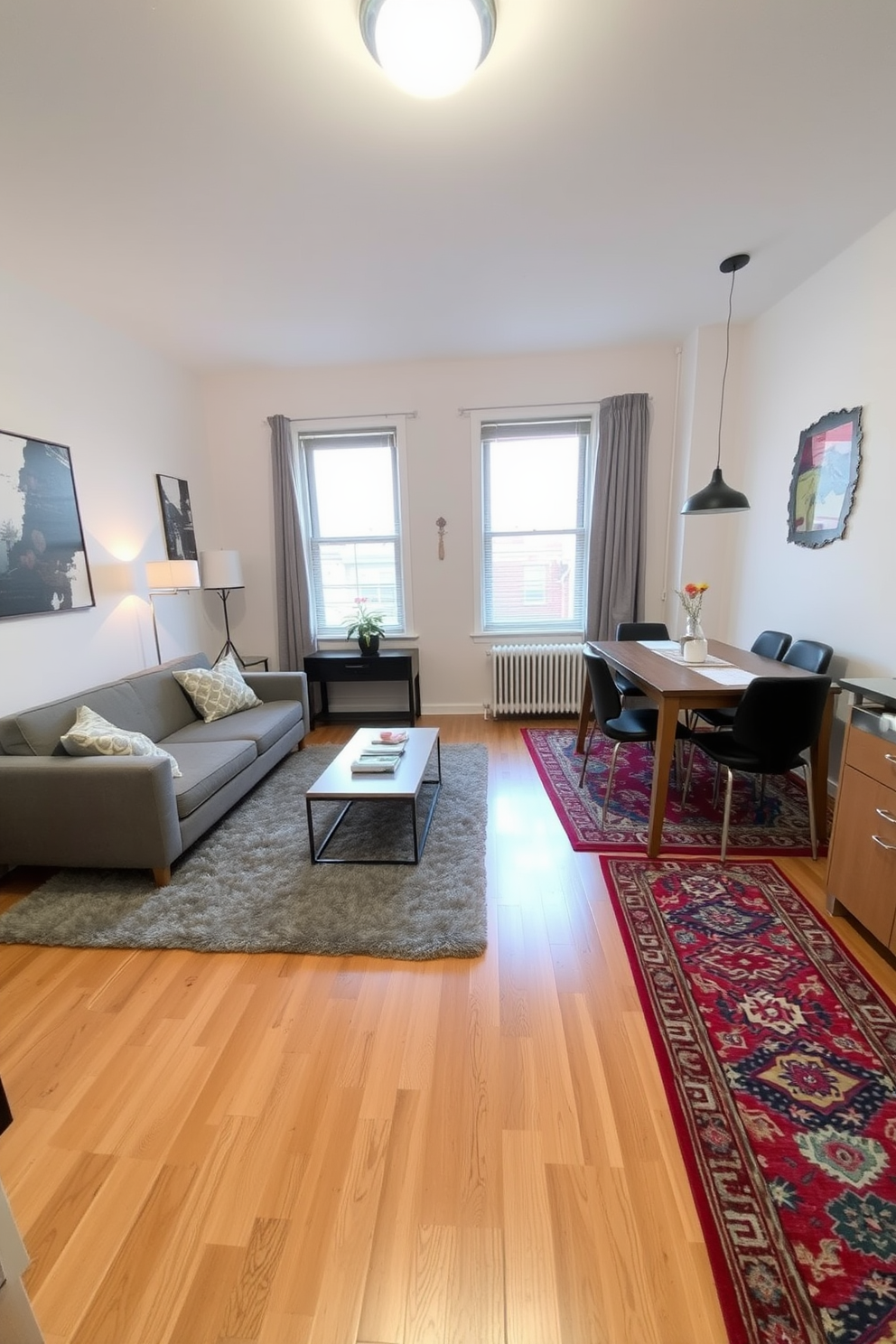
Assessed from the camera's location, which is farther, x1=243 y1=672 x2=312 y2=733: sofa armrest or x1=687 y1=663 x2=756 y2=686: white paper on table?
x1=243 y1=672 x2=312 y2=733: sofa armrest

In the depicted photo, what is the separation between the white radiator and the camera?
14.0ft

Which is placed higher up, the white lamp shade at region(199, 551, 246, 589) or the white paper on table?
the white lamp shade at region(199, 551, 246, 589)

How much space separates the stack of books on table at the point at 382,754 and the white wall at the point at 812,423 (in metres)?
2.36

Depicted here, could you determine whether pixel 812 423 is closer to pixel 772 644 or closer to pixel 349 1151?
pixel 772 644

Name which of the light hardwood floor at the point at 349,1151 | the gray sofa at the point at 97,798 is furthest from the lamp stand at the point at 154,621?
the light hardwood floor at the point at 349,1151

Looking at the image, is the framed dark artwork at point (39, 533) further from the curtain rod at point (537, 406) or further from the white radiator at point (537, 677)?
the white radiator at point (537, 677)

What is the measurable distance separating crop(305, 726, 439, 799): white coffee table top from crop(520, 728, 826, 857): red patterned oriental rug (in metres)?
0.84

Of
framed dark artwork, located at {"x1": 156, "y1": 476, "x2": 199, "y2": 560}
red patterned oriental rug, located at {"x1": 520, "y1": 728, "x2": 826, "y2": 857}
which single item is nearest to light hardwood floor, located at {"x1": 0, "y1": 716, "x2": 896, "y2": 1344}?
red patterned oriental rug, located at {"x1": 520, "y1": 728, "x2": 826, "y2": 857}

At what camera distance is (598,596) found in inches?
167

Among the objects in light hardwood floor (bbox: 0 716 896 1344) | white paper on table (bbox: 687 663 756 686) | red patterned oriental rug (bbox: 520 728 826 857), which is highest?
white paper on table (bbox: 687 663 756 686)

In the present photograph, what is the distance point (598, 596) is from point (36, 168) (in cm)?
384

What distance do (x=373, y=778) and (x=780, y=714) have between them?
1.83 metres

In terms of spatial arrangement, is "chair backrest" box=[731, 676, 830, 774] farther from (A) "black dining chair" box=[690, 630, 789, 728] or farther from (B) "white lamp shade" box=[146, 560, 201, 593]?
(B) "white lamp shade" box=[146, 560, 201, 593]

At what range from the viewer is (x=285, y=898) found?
216cm
